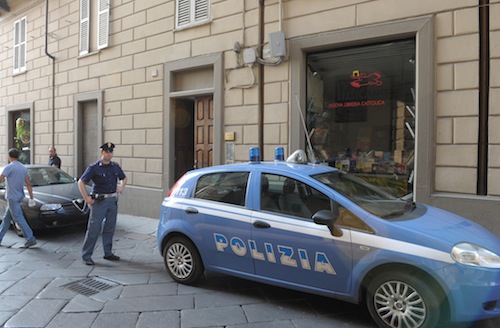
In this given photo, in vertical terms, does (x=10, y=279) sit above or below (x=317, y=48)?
below

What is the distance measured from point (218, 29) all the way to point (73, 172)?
21.9 ft

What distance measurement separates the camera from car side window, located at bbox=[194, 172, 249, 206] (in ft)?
14.4

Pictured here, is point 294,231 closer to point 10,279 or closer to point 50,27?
point 10,279

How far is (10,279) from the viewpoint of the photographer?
5000 mm

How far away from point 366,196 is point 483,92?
3144 mm

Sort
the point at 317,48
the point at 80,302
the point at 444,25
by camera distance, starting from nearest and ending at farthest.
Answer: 1. the point at 80,302
2. the point at 444,25
3. the point at 317,48

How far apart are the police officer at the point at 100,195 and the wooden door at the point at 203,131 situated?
3.37 m

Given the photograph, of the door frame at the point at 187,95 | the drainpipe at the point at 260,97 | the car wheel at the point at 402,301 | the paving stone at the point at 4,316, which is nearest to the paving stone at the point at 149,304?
the paving stone at the point at 4,316

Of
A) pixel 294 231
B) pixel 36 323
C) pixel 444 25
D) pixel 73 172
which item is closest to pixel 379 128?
pixel 444 25

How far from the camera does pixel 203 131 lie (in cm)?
922

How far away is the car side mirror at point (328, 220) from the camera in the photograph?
11.7ft

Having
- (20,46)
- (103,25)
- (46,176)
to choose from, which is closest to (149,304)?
(46,176)

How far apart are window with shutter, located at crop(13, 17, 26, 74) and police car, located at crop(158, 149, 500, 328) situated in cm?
1243

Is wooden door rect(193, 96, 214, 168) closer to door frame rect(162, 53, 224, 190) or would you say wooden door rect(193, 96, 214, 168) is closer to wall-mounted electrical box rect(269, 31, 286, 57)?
door frame rect(162, 53, 224, 190)
